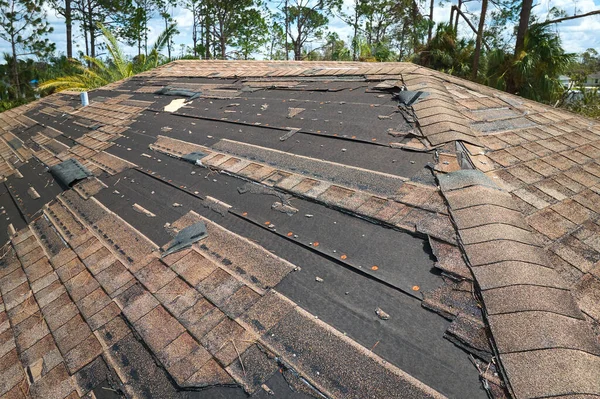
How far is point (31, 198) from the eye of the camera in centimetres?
474

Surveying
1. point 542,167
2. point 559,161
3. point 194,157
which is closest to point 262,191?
point 194,157

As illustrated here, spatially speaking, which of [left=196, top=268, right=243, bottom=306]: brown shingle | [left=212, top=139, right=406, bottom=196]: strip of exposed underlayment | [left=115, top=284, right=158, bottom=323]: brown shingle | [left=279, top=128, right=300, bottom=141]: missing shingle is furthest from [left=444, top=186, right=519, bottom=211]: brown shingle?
[left=279, top=128, right=300, bottom=141]: missing shingle

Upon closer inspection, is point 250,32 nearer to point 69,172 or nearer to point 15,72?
point 15,72

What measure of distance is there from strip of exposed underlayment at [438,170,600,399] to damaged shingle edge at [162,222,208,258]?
197cm

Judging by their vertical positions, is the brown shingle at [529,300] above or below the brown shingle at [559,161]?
below

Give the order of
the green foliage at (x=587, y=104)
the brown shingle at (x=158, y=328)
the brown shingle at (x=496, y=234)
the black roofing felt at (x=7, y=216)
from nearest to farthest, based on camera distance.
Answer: the brown shingle at (x=158, y=328) → the brown shingle at (x=496, y=234) → the black roofing felt at (x=7, y=216) → the green foliage at (x=587, y=104)

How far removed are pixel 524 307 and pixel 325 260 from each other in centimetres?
116

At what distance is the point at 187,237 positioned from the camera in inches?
118

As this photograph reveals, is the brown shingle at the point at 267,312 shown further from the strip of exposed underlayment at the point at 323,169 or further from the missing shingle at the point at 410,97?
the missing shingle at the point at 410,97

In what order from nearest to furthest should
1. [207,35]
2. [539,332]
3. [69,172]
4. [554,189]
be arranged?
1. [539,332]
2. [554,189]
3. [69,172]
4. [207,35]

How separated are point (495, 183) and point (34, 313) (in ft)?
12.1

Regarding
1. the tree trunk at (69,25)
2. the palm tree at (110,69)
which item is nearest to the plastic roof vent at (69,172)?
the palm tree at (110,69)

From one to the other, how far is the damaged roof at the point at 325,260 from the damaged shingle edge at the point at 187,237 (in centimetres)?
2

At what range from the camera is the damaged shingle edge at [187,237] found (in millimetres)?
2896
